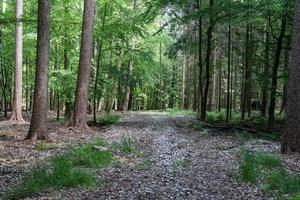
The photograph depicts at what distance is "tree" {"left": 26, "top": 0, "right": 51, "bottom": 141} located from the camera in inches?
539

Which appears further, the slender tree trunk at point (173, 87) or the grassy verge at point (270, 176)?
the slender tree trunk at point (173, 87)

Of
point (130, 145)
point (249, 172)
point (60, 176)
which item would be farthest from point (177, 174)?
point (130, 145)

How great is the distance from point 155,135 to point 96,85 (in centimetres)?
792

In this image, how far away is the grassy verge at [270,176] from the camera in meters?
7.59

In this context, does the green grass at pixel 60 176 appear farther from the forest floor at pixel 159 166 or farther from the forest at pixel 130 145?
the forest floor at pixel 159 166

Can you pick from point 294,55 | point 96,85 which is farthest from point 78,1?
point 294,55

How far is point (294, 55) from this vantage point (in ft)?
37.6

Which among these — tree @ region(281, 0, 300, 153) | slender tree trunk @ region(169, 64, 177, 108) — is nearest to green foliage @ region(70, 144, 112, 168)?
tree @ region(281, 0, 300, 153)

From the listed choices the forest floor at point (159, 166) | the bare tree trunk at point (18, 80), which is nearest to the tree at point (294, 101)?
the forest floor at point (159, 166)

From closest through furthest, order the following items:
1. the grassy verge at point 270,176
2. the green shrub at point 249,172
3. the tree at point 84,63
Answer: the grassy verge at point 270,176
the green shrub at point 249,172
the tree at point 84,63

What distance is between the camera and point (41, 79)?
542 inches

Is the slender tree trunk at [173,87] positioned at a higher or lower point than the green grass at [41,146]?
higher

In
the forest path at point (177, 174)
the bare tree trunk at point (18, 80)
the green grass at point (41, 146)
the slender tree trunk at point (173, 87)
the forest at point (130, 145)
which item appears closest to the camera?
the forest path at point (177, 174)

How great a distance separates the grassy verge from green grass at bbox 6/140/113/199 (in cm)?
323
